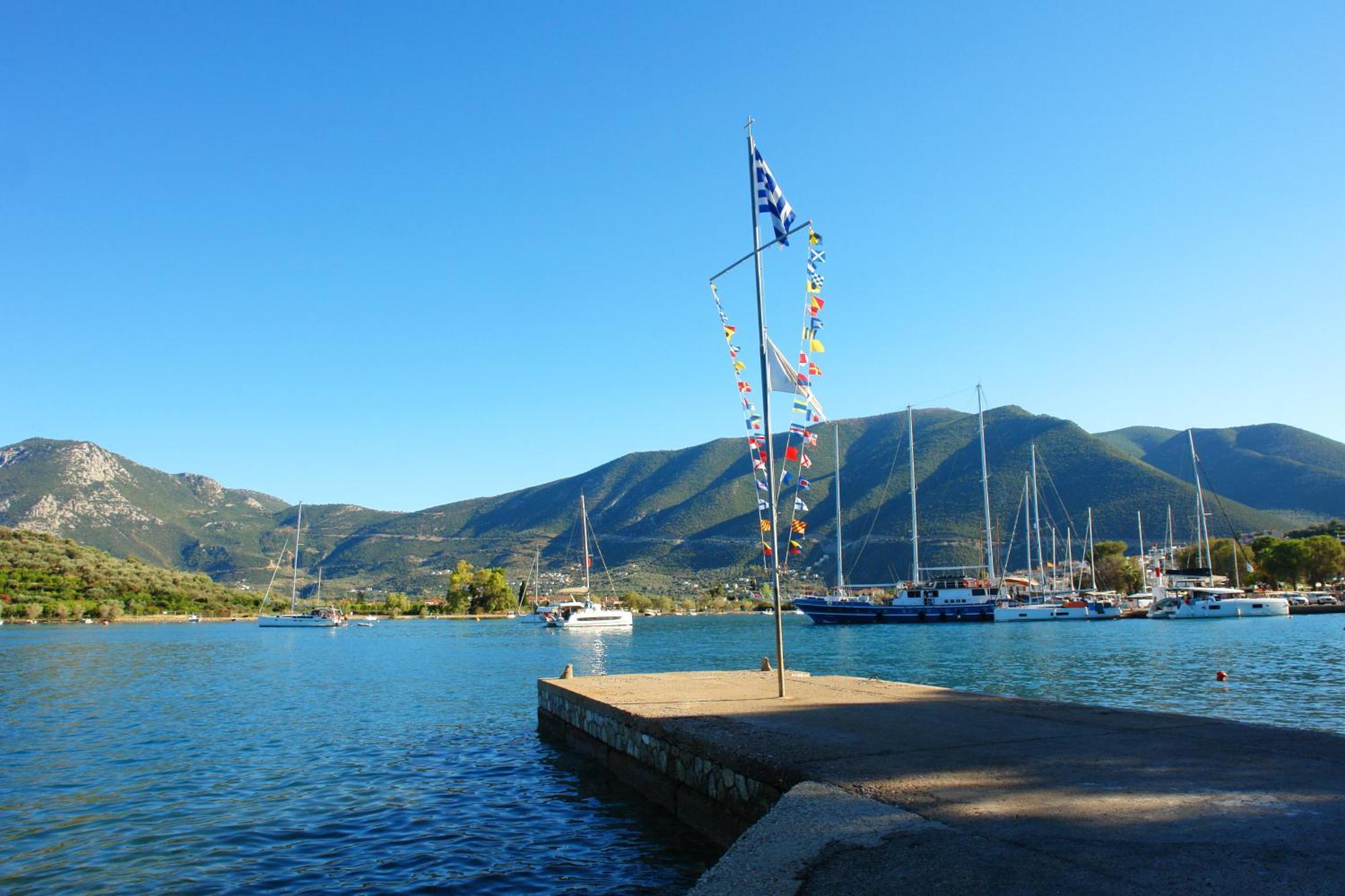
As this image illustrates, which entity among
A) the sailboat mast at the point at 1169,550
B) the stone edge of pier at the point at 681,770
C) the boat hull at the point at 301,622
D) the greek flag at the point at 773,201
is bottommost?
the boat hull at the point at 301,622

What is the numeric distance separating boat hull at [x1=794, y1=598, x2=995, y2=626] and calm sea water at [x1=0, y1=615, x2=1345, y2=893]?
41.1 metres

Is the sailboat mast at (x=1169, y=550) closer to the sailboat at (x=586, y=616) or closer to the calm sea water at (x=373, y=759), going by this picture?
the sailboat at (x=586, y=616)

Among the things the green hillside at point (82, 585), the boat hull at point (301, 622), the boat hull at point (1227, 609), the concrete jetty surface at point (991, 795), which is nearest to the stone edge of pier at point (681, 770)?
the concrete jetty surface at point (991, 795)

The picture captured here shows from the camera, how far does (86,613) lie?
350 feet

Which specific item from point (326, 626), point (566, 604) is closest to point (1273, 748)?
point (566, 604)

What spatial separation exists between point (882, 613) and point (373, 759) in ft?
266

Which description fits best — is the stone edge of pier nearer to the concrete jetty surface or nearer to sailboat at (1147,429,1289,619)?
the concrete jetty surface

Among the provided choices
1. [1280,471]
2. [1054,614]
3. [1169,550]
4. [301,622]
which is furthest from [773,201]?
[1280,471]

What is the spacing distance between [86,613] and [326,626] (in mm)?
28444

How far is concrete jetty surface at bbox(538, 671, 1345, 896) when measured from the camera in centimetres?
512

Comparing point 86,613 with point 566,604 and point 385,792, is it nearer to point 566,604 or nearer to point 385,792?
point 566,604

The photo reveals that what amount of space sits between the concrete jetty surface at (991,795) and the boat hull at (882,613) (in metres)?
79.6

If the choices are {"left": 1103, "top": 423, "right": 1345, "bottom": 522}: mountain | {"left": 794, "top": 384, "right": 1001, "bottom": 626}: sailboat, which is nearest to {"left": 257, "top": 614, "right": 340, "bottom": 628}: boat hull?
{"left": 794, "top": 384, "right": 1001, "bottom": 626}: sailboat

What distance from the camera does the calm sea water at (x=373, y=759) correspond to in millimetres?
9789
